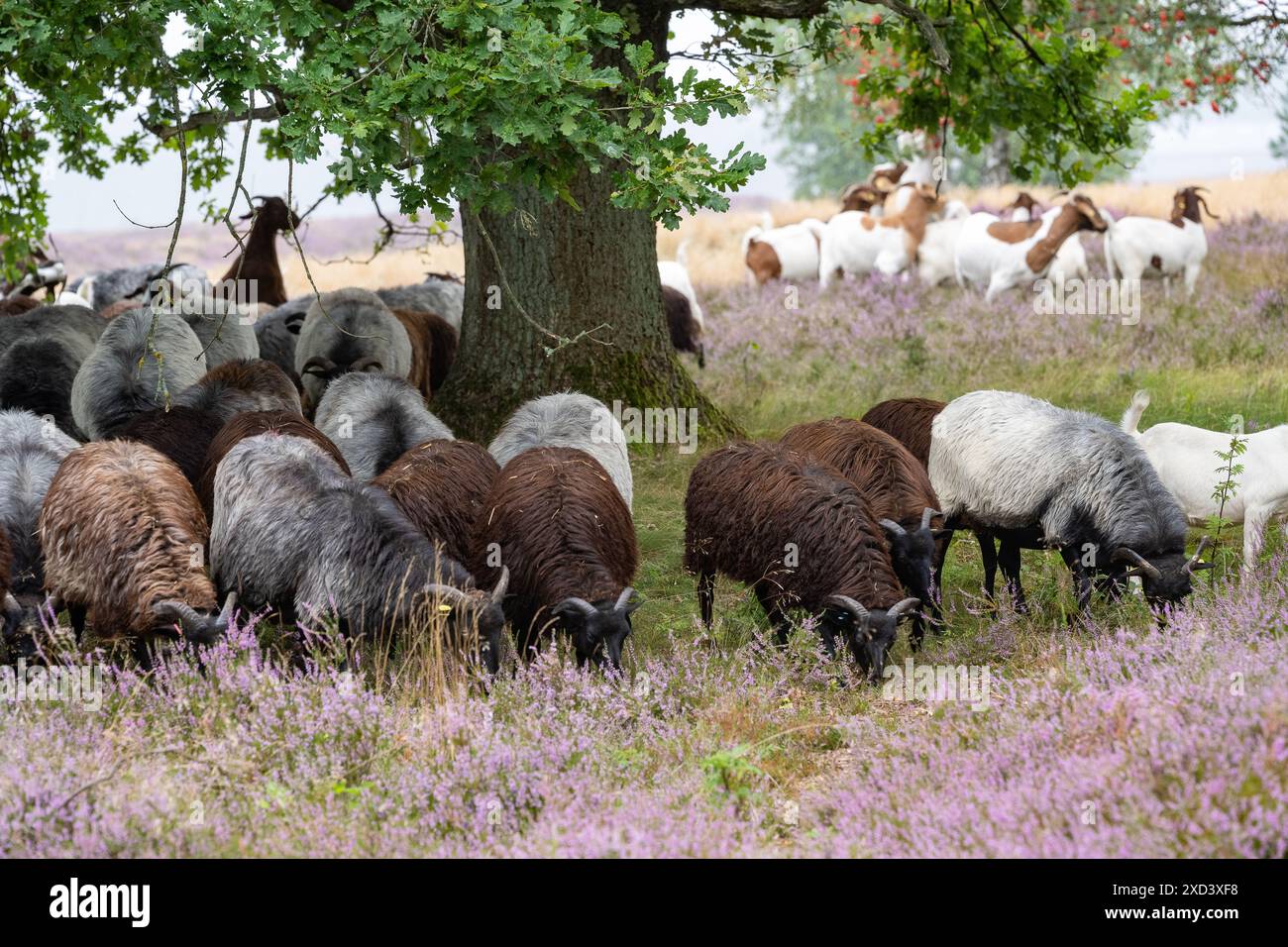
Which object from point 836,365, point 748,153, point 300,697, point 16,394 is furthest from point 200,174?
point 300,697

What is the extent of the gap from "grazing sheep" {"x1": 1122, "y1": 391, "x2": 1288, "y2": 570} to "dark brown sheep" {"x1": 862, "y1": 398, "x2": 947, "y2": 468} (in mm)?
1372

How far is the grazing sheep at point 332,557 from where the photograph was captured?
7195 mm

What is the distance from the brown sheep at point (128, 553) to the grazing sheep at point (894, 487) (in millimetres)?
3721

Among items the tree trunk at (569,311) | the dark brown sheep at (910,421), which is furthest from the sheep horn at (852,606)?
the tree trunk at (569,311)

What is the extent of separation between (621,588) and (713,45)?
6.61 metres

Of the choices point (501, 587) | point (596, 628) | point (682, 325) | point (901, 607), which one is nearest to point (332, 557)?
point (501, 587)

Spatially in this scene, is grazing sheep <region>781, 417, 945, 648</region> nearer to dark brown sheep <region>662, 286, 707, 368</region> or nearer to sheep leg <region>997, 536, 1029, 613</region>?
sheep leg <region>997, 536, 1029, 613</region>

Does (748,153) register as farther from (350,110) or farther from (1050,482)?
(1050,482)

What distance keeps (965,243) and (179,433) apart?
13684mm

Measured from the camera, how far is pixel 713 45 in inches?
493

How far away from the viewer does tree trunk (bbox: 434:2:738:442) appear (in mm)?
12047

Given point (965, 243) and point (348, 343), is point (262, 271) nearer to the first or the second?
point (348, 343)

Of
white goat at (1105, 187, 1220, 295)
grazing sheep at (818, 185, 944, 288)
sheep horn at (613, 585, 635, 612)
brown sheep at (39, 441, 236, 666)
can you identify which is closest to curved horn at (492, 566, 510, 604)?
sheep horn at (613, 585, 635, 612)

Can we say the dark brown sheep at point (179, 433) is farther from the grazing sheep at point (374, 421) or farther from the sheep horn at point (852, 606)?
the sheep horn at point (852, 606)
